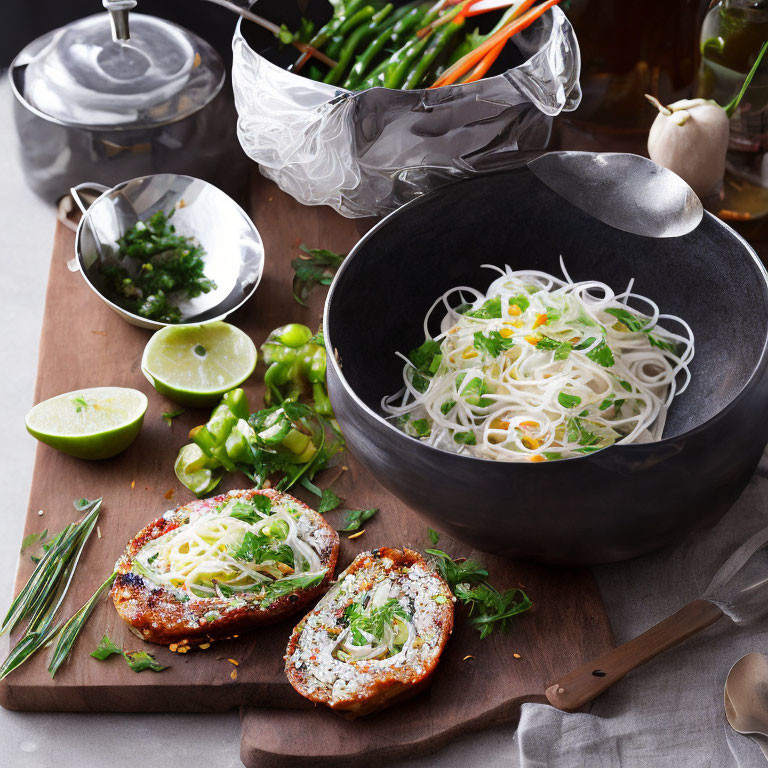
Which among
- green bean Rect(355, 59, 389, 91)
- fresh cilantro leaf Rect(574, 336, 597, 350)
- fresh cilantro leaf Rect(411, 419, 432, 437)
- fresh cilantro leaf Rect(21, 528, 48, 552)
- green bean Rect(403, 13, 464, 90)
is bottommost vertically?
fresh cilantro leaf Rect(21, 528, 48, 552)

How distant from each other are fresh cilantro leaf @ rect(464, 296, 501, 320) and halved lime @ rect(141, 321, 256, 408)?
469mm

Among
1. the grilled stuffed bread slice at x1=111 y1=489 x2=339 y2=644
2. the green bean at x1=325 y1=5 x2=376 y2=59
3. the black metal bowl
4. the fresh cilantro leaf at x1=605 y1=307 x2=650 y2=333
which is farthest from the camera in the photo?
the green bean at x1=325 y1=5 x2=376 y2=59

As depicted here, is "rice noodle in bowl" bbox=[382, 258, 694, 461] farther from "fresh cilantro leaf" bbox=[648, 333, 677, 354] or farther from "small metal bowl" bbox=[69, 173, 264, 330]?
"small metal bowl" bbox=[69, 173, 264, 330]

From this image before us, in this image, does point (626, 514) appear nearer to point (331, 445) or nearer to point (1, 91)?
point (331, 445)

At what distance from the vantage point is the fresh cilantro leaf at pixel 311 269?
2107 mm

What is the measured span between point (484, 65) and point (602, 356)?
0.69 m

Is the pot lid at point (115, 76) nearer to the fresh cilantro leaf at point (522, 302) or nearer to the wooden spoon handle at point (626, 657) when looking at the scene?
the fresh cilantro leaf at point (522, 302)

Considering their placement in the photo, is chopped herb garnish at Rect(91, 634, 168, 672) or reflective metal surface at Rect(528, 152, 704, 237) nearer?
chopped herb garnish at Rect(91, 634, 168, 672)

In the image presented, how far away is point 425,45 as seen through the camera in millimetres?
2018

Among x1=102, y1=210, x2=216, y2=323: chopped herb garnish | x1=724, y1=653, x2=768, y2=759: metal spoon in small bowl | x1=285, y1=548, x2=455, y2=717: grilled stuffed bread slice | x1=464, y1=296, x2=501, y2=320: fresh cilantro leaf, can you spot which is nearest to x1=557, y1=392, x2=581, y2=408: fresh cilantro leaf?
x1=464, y1=296, x2=501, y2=320: fresh cilantro leaf

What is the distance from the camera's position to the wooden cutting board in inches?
56.4

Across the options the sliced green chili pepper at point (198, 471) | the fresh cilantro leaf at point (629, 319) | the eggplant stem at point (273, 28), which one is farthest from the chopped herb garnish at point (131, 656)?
the eggplant stem at point (273, 28)

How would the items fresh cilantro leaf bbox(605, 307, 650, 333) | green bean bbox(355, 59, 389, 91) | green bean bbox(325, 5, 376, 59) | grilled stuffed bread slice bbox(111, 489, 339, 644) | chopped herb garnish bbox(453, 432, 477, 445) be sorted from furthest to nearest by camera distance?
green bean bbox(325, 5, 376, 59)
green bean bbox(355, 59, 389, 91)
fresh cilantro leaf bbox(605, 307, 650, 333)
chopped herb garnish bbox(453, 432, 477, 445)
grilled stuffed bread slice bbox(111, 489, 339, 644)

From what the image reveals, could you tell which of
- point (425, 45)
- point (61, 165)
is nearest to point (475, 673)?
point (425, 45)
